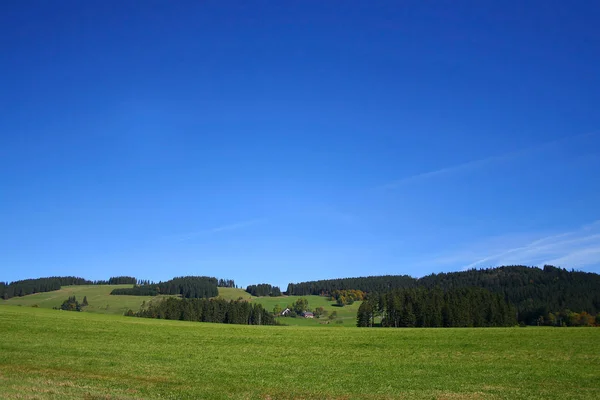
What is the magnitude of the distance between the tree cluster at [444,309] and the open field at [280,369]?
82.1 meters

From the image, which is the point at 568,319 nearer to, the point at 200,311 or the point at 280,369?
the point at 200,311

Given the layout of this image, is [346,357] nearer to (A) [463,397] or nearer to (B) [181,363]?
(B) [181,363]

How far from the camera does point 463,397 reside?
→ 22.0 m

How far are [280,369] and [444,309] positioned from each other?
362 ft

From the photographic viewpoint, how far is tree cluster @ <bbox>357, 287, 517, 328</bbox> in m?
129

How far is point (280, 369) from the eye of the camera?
3133cm

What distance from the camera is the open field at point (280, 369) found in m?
22.3

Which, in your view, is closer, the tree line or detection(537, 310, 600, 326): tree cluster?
detection(537, 310, 600, 326): tree cluster

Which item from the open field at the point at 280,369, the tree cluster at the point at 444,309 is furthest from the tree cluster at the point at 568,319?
the open field at the point at 280,369

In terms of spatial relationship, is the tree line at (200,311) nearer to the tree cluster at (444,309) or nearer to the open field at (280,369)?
the tree cluster at (444,309)

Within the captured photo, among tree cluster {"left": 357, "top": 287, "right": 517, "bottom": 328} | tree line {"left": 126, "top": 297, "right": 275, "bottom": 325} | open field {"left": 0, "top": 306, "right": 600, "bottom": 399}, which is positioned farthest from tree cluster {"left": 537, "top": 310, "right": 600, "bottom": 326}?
open field {"left": 0, "top": 306, "right": 600, "bottom": 399}

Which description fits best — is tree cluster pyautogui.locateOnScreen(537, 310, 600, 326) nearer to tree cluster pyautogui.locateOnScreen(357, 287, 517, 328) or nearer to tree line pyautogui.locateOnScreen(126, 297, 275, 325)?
tree cluster pyautogui.locateOnScreen(357, 287, 517, 328)

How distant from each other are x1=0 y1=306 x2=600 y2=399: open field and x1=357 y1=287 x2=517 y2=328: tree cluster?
82.1m

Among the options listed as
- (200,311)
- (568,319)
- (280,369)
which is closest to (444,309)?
(568,319)
